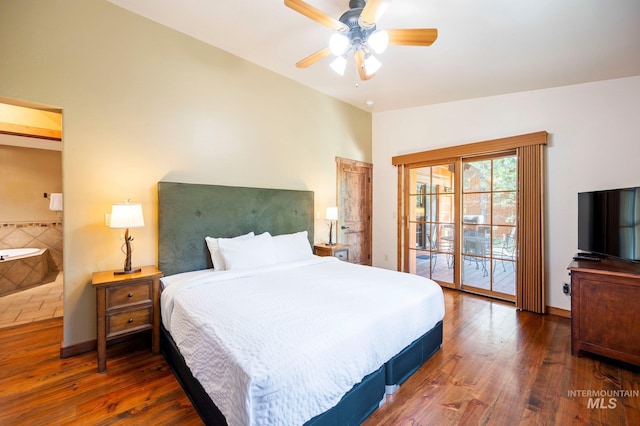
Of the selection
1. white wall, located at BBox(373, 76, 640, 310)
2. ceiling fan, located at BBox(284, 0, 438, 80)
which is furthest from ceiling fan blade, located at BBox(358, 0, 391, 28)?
white wall, located at BBox(373, 76, 640, 310)

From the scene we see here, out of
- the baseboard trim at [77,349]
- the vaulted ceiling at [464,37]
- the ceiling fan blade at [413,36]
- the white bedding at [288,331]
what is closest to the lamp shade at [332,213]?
the white bedding at [288,331]

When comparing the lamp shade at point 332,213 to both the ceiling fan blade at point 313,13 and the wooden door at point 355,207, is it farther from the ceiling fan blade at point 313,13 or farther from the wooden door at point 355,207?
the ceiling fan blade at point 313,13

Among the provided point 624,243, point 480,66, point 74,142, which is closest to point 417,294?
point 624,243

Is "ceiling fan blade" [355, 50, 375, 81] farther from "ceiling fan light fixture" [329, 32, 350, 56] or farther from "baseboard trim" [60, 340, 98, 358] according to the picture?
"baseboard trim" [60, 340, 98, 358]

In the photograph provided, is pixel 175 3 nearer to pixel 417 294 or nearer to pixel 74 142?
pixel 74 142

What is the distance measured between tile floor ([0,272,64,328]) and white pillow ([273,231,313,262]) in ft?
8.77

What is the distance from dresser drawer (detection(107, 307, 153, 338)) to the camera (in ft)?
7.17

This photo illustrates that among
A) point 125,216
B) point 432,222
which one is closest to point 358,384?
point 125,216

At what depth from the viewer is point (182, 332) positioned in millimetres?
1787

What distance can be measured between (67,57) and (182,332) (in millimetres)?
2567

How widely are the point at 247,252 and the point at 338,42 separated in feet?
7.03

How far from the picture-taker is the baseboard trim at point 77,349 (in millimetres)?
2311

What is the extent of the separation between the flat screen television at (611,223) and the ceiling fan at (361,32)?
2259 millimetres

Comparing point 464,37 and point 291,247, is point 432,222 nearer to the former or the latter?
point 291,247
